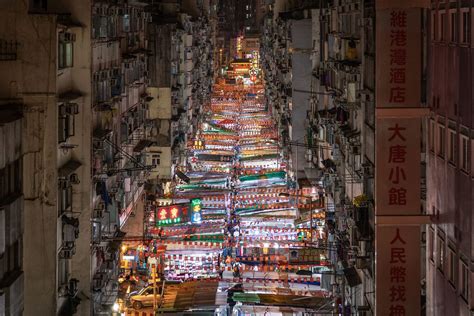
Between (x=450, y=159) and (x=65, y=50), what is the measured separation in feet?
34.1

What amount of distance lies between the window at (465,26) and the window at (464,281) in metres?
2.87

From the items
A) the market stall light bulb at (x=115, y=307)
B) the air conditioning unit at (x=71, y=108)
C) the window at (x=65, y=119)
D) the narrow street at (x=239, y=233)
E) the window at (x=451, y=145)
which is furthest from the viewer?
the narrow street at (x=239, y=233)

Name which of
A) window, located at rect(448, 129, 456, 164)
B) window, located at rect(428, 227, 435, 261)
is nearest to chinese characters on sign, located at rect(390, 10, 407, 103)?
window, located at rect(448, 129, 456, 164)

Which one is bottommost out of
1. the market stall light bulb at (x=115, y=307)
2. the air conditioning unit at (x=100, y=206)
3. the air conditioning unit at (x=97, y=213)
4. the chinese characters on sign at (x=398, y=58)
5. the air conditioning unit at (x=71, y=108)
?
the market stall light bulb at (x=115, y=307)

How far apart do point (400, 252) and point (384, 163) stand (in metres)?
1.32

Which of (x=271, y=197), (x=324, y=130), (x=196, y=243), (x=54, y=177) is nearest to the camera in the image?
(x=54, y=177)

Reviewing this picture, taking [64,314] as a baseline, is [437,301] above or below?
above

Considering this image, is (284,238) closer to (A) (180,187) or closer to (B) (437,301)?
(A) (180,187)

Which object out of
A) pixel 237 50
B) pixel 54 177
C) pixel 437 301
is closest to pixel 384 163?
pixel 437 301

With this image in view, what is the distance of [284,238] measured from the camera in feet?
106

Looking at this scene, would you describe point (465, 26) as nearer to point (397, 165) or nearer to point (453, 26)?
→ point (453, 26)

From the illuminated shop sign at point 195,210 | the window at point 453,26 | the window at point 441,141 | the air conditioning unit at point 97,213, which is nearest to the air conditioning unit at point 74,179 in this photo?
the air conditioning unit at point 97,213

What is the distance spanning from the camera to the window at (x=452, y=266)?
11016mm

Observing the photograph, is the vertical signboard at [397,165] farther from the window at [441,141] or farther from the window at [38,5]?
the window at [38,5]
